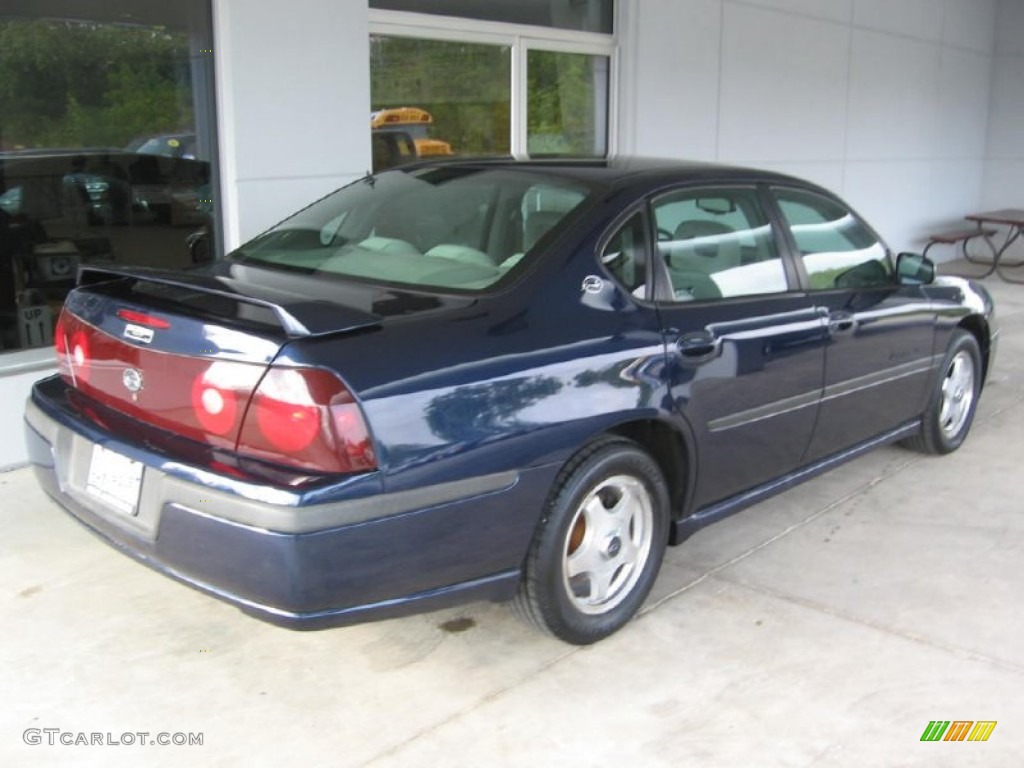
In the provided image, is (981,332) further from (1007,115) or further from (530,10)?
(1007,115)

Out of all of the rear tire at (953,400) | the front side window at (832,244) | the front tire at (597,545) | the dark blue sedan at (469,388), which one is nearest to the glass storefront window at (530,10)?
the dark blue sedan at (469,388)

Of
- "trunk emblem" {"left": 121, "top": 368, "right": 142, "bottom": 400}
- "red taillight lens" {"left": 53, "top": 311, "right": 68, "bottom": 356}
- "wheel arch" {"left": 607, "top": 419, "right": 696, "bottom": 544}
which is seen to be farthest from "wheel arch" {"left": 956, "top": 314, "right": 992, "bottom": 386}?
"red taillight lens" {"left": 53, "top": 311, "right": 68, "bottom": 356}

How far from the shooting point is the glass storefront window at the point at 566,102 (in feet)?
27.0

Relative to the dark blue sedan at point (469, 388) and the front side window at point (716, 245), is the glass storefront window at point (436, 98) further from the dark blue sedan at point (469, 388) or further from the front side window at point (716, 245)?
the front side window at point (716, 245)

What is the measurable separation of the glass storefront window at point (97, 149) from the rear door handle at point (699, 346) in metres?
2.90

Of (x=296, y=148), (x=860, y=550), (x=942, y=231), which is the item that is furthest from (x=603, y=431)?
(x=942, y=231)

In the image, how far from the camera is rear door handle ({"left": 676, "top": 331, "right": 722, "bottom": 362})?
3.58 m

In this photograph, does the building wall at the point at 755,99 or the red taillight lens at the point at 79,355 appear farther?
the building wall at the point at 755,99

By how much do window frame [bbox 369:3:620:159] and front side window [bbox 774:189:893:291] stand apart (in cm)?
286

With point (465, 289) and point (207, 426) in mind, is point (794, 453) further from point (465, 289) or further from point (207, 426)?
point (207, 426)

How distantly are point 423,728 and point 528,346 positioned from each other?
1128 millimetres

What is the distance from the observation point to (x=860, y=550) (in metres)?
4.34

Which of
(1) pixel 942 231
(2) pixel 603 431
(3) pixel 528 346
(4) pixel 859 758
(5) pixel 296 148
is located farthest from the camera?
(1) pixel 942 231

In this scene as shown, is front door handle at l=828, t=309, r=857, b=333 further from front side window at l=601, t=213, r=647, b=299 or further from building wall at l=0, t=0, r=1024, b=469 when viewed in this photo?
building wall at l=0, t=0, r=1024, b=469
